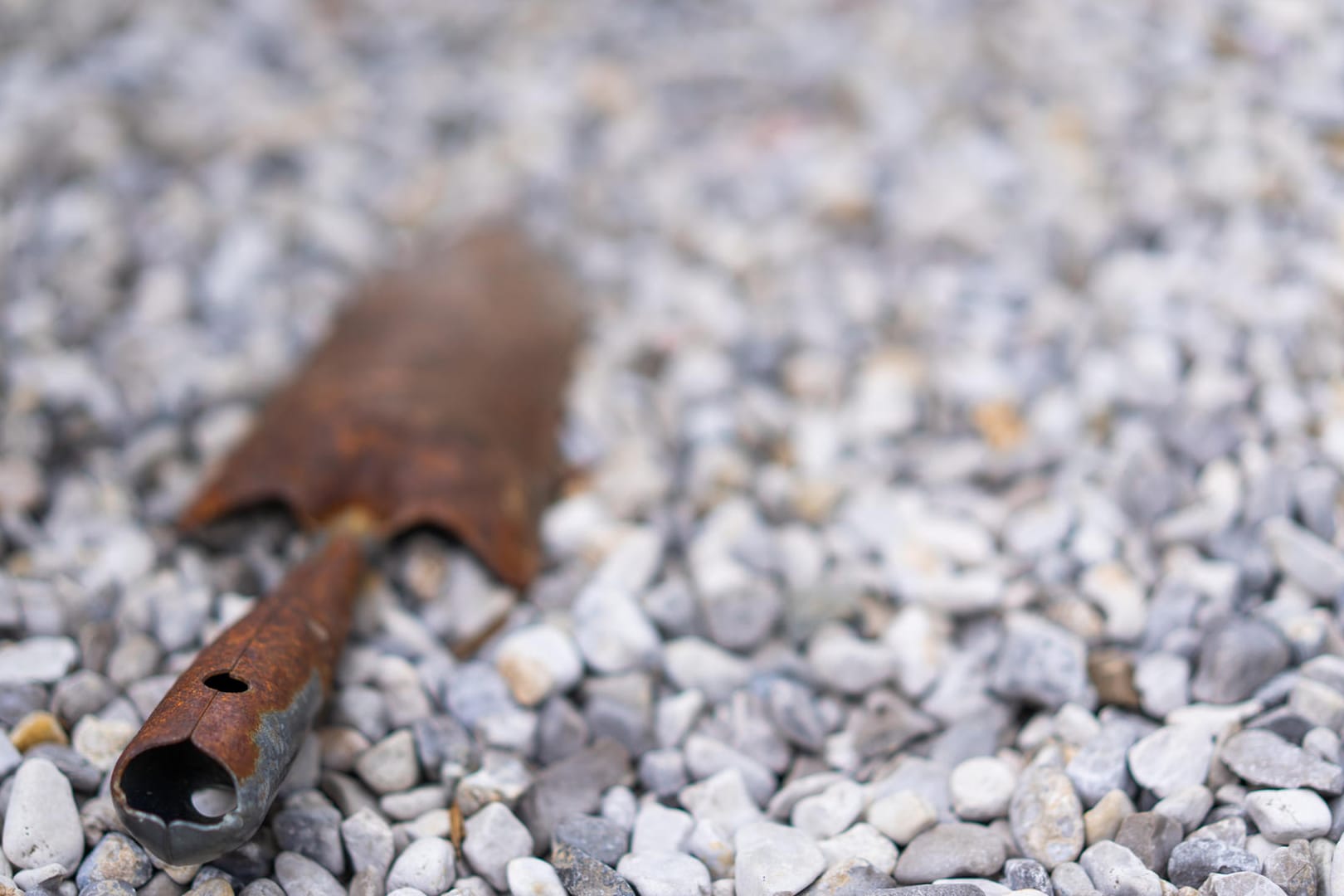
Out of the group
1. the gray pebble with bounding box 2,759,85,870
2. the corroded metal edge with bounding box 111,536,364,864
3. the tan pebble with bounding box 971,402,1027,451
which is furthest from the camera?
the tan pebble with bounding box 971,402,1027,451

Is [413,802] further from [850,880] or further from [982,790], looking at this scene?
[982,790]

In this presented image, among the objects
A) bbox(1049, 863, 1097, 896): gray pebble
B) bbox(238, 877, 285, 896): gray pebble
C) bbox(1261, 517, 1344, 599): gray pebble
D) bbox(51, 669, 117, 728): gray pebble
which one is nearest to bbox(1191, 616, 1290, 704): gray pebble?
bbox(1261, 517, 1344, 599): gray pebble

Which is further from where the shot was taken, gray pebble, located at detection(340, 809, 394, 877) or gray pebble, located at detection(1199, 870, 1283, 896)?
gray pebble, located at detection(340, 809, 394, 877)

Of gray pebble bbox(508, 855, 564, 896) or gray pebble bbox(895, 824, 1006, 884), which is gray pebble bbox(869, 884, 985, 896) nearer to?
gray pebble bbox(895, 824, 1006, 884)

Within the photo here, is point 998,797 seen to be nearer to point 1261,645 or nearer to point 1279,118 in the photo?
point 1261,645

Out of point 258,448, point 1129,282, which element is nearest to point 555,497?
point 258,448

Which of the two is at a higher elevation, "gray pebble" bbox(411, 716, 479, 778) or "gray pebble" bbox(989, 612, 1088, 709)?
"gray pebble" bbox(989, 612, 1088, 709)

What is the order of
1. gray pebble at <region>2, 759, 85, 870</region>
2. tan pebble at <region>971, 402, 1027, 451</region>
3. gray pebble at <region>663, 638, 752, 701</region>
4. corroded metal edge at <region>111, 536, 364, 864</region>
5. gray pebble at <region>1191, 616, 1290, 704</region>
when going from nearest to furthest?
corroded metal edge at <region>111, 536, 364, 864</region>
gray pebble at <region>2, 759, 85, 870</region>
gray pebble at <region>1191, 616, 1290, 704</region>
gray pebble at <region>663, 638, 752, 701</region>
tan pebble at <region>971, 402, 1027, 451</region>

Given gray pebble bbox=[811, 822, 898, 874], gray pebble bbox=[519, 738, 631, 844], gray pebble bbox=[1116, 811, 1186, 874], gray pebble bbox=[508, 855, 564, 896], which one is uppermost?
gray pebble bbox=[1116, 811, 1186, 874]
